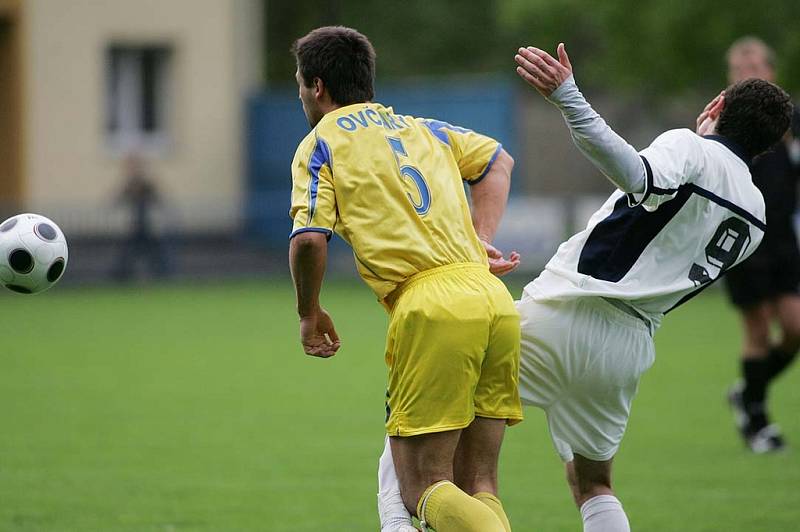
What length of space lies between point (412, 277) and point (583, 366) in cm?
81

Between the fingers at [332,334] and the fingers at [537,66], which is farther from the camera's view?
the fingers at [332,334]

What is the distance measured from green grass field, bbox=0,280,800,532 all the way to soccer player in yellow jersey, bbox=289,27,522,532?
80.5 inches

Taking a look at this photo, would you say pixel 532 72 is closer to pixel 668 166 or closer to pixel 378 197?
pixel 668 166

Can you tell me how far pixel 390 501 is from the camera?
5.00 meters

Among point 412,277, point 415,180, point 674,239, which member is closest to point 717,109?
point 674,239

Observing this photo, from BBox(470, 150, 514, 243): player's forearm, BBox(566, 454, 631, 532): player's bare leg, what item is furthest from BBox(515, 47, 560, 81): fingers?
BBox(566, 454, 631, 532): player's bare leg

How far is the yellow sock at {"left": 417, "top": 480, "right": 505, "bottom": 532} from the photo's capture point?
458 cm

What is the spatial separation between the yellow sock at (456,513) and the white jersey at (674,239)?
94 cm

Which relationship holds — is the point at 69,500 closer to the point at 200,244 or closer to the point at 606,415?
the point at 606,415

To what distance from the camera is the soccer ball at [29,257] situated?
5.66 meters

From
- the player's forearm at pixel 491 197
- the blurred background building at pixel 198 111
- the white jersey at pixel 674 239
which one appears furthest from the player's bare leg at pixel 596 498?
the blurred background building at pixel 198 111

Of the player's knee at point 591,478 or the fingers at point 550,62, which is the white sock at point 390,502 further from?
the fingers at point 550,62

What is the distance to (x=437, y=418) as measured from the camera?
4727 millimetres

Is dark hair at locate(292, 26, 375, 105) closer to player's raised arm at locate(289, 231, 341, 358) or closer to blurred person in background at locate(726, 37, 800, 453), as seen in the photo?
player's raised arm at locate(289, 231, 341, 358)
